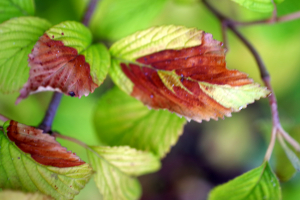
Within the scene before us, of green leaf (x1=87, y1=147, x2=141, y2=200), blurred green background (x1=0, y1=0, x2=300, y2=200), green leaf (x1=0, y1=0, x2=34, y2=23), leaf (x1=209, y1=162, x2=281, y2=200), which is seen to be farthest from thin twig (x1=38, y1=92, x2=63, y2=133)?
leaf (x1=209, y1=162, x2=281, y2=200)

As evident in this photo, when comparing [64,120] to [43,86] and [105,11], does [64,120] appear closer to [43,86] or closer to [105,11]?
[105,11]

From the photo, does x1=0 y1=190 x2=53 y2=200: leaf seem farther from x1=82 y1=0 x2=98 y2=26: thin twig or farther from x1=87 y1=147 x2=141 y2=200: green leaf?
x1=82 y1=0 x2=98 y2=26: thin twig

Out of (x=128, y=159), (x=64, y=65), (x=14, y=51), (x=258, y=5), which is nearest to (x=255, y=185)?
(x=128, y=159)

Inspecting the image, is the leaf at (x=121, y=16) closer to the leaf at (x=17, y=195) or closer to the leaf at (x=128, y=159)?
the leaf at (x=128, y=159)

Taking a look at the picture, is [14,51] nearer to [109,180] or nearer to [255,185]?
[109,180]

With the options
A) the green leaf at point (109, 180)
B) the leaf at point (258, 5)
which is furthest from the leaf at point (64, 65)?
the leaf at point (258, 5)

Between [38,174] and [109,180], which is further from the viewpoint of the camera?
[109,180]
